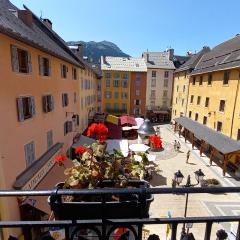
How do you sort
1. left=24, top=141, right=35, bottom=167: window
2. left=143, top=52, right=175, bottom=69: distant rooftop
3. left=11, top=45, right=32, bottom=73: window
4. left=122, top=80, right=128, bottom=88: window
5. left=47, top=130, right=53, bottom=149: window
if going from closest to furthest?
1. left=11, top=45, right=32, bottom=73: window
2. left=24, top=141, right=35, bottom=167: window
3. left=47, top=130, right=53, bottom=149: window
4. left=122, top=80, right=128, bottom=88: window
5. left=143, top=52, right=175, bottom=69: distant rooftop

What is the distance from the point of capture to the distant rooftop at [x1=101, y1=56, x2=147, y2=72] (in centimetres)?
4506

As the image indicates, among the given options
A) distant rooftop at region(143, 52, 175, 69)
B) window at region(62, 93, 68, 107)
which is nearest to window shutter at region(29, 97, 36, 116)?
window at region(62, 93, 68, 107)

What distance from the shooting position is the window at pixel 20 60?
33.4ft

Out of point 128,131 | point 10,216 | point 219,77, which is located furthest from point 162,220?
point 128,131

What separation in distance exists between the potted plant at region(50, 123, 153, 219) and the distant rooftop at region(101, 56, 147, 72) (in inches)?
1654

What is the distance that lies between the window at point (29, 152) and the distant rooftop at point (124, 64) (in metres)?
34.6

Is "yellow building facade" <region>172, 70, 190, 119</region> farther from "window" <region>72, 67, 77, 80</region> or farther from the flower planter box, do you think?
the flower planter box

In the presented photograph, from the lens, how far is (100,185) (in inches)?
132

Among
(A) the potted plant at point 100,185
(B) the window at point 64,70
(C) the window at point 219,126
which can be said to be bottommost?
(C) the window at point 219,126

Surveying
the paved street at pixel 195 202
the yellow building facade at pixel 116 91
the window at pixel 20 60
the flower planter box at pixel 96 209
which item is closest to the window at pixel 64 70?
the window at pixel 20 60

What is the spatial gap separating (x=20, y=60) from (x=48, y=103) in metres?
4.18

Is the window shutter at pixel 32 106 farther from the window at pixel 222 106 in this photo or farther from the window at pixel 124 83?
the window at pixel 124 83

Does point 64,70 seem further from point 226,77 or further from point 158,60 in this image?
point 158,60

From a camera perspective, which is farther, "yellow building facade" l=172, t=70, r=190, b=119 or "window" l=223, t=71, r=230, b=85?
"yellow building facade" l=172, t=70, r=190, b=119
